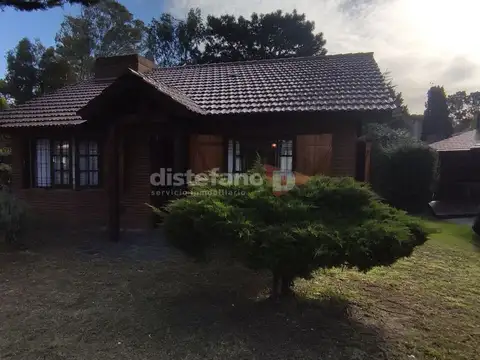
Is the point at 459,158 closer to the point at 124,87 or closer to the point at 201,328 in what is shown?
the point at 124,87

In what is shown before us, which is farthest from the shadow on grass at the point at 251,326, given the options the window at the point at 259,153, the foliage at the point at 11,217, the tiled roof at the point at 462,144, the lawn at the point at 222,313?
the tiled roof at the point at 462,144

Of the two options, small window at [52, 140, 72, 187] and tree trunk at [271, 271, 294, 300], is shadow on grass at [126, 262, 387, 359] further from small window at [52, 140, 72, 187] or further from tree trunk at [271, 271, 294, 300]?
small window at [52, 140, 72, 187]

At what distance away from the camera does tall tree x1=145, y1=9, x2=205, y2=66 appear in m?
31.6

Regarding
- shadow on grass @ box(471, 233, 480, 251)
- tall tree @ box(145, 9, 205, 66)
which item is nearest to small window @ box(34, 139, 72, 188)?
shadow on grass @ box(471, 233, 480, 251)

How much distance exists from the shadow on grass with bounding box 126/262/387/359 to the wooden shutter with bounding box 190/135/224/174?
4.36 meters

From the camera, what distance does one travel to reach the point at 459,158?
1761 centimetres

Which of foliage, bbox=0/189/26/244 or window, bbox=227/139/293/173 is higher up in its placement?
window, bbox=227/139/293/173

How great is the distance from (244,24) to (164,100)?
23.5m

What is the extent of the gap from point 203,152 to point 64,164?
4585mm

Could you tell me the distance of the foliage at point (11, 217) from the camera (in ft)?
24.7

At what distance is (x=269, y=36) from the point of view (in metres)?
28.1

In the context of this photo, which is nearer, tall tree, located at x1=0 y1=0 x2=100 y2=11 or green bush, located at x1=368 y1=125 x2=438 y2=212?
tall tree, located at x1=0 y1=0 x2=100 y2=11

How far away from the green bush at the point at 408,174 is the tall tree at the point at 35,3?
1200cm

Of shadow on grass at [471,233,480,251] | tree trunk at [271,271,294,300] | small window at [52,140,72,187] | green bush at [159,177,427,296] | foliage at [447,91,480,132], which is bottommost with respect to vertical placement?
shadow on grass at [471,233,480,251]
